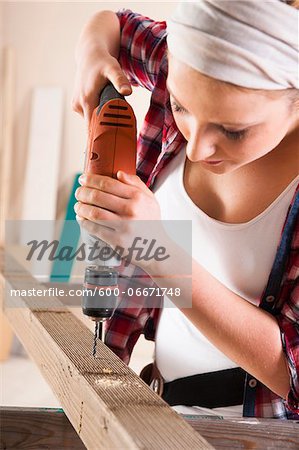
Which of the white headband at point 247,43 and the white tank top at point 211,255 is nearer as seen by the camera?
the white headband at point 247,43

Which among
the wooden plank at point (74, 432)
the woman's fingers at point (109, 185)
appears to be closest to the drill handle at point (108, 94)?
the woman's fingers at point (109, 185)

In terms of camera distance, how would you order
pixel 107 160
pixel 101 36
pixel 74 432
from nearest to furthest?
pixel 107 160 < pixel 74 432 < pixel 101 36

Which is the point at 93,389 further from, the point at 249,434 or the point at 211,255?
the point at 211,255

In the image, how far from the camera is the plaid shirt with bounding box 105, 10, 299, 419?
119cm

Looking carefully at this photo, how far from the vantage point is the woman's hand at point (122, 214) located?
102 centimetres

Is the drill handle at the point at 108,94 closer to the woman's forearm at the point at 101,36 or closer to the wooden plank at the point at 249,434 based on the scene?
the woman's forearm at the point at 101,36

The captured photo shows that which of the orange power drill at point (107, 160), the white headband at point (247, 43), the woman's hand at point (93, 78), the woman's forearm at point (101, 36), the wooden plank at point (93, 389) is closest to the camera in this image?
the wooden plank at point (93, 389)

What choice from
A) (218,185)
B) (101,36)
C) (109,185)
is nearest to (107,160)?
(109,185)

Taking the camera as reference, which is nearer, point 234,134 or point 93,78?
point 234,134

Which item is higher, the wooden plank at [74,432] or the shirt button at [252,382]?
the shirt button at [252,382]

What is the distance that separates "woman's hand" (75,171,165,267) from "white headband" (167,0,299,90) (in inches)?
7.7

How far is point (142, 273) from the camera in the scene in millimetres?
1524

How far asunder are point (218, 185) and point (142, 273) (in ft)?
0.91

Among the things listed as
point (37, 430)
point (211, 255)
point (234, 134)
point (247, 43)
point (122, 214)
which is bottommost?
point (37, 430)
